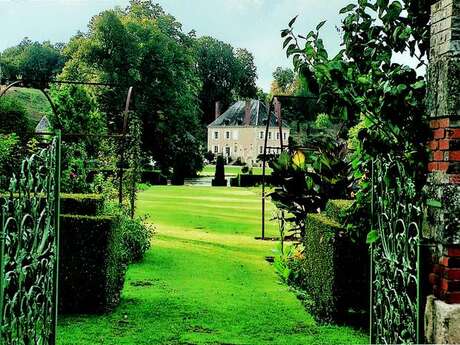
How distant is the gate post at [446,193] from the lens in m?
4.34

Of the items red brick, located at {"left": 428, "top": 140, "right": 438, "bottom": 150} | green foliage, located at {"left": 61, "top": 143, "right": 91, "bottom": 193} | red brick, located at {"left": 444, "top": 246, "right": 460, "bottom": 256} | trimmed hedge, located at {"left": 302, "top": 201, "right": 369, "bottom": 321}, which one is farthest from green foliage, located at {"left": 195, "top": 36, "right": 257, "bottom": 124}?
red brick, located at {"left": 444, "top": 246, "right": 460, "bottom": 256}

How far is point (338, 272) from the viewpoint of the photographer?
778 cm

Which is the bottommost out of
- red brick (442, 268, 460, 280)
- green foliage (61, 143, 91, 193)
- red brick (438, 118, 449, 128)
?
red brick (442, 268, 460, 280)

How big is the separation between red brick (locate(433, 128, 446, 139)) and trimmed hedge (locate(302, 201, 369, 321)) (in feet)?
9.25

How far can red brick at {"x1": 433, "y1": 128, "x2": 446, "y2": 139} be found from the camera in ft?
14.8

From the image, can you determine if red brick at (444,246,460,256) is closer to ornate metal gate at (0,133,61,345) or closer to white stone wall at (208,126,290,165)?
ornate metal gate at (0,133,61,345)

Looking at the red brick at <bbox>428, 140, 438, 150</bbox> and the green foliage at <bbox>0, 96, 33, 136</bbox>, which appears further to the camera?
the green foliage at <bbox>0, 96, 33, 136</bbox>

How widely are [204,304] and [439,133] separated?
5647mm

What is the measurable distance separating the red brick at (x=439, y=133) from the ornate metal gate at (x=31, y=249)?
285cm

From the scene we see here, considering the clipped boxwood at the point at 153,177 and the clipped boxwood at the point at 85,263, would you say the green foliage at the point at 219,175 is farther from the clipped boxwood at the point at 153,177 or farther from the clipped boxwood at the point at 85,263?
the clipped boxwood at the point at 85,263

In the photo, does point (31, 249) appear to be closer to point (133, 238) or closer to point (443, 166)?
point (443, 166)

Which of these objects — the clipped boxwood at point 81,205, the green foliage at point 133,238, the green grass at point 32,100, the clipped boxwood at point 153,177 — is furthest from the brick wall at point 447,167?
the green grass at point 32,100

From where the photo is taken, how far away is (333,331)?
798 cm

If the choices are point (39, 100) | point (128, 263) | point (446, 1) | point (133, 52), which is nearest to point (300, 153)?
point (128, 263)
